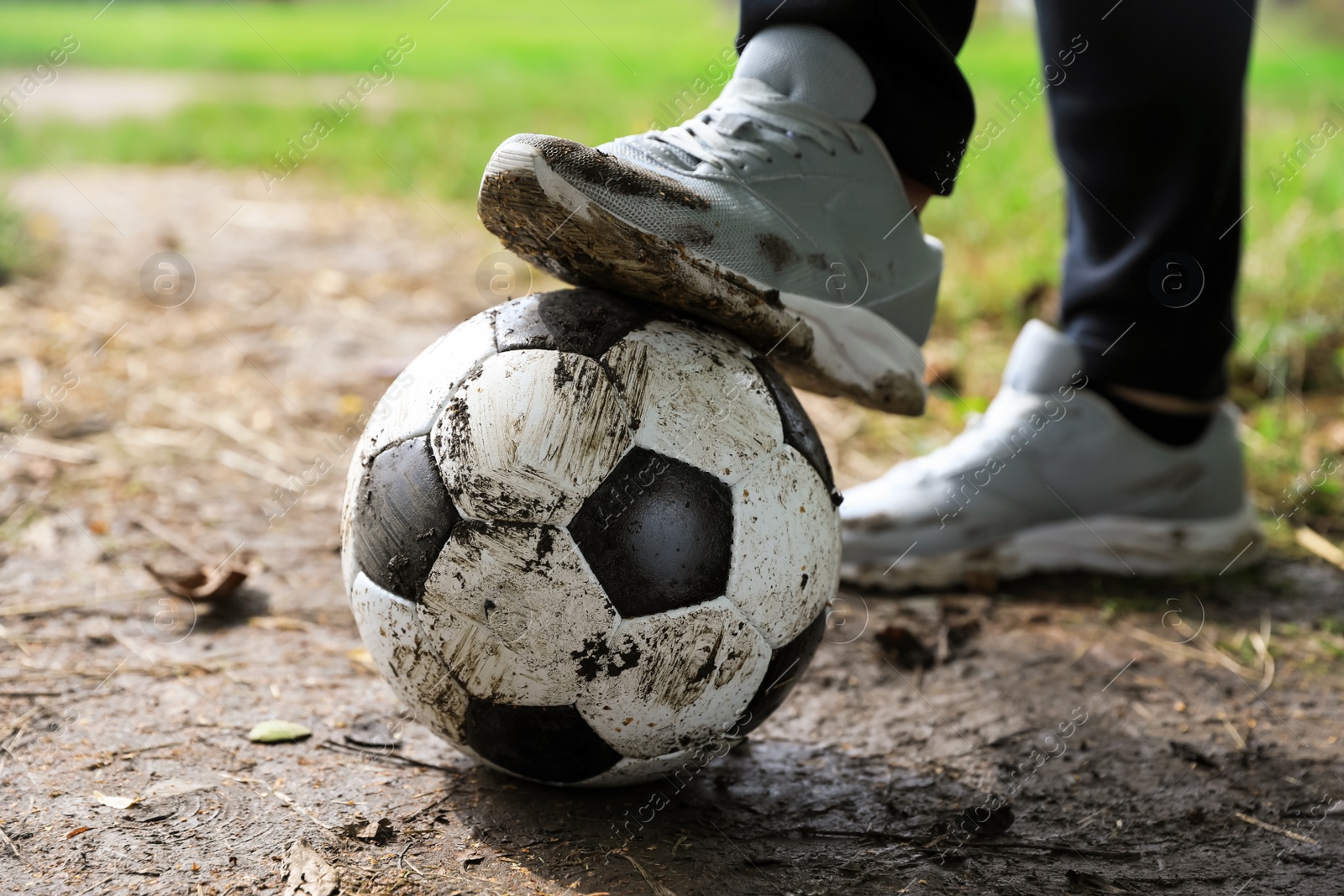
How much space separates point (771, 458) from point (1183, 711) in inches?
42.1

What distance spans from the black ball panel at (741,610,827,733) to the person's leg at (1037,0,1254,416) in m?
1.20

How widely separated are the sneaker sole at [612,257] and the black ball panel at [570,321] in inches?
1.3

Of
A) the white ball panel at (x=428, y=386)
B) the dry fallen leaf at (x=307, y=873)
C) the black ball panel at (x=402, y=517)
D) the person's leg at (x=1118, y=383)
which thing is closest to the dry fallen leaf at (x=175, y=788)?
the dry fallen leaf at (x=307, y=873)

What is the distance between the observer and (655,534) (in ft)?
5.13

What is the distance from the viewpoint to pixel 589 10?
30438 millimetres

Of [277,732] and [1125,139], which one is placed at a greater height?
[1125,139]

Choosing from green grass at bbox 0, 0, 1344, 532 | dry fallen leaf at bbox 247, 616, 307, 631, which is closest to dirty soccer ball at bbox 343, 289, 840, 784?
dry fallen leaf at bbox 247, 616, 307, 631

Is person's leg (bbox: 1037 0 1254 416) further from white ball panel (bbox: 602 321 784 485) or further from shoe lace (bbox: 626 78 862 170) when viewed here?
white ball panel (bbox: 602 321 784 485)

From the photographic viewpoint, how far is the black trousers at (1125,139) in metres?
1.96

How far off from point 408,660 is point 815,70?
1.19 m

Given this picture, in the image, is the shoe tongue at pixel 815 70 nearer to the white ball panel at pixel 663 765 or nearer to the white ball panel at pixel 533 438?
the white ball panel at pixel 533 438

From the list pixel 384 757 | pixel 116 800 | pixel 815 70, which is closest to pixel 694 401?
pixel 815 70

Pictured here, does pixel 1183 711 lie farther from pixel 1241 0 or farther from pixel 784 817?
pixel 1241 0

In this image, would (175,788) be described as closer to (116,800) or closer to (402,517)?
(116,800)
